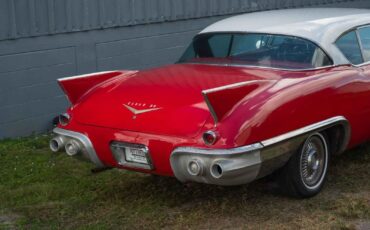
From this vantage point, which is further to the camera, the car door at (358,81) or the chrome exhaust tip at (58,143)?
the car door at (358,81)

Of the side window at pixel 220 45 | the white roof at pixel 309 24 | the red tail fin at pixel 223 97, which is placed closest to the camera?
the red tail fin at pixel 223 97

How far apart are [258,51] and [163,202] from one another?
5.09 feet

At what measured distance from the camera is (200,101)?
4973 mm

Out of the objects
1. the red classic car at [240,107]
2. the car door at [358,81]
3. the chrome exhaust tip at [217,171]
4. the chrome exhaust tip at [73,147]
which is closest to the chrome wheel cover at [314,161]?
the red classic car at [240,107]

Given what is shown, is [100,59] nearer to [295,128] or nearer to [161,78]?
[161,78]

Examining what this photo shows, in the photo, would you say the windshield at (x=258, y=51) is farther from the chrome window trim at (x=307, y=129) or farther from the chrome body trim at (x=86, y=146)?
the chrome body trim at (x=86, y=146)

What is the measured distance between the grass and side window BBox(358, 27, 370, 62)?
1.01 m

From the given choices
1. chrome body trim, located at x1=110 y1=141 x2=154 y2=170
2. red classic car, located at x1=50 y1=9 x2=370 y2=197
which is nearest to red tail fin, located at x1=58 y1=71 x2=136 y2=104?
red classic car, located at x1=50 y1=9 x2=370 y2=197

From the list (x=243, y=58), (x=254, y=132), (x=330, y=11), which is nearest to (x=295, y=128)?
(x=254, y=132)

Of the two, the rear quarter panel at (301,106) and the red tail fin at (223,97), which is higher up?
the red tail fin at (223,97)

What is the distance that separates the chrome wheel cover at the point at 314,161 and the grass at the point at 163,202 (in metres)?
0.15

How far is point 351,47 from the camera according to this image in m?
6.16

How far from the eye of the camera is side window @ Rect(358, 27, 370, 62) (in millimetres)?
6235

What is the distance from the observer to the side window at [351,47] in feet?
19.8
